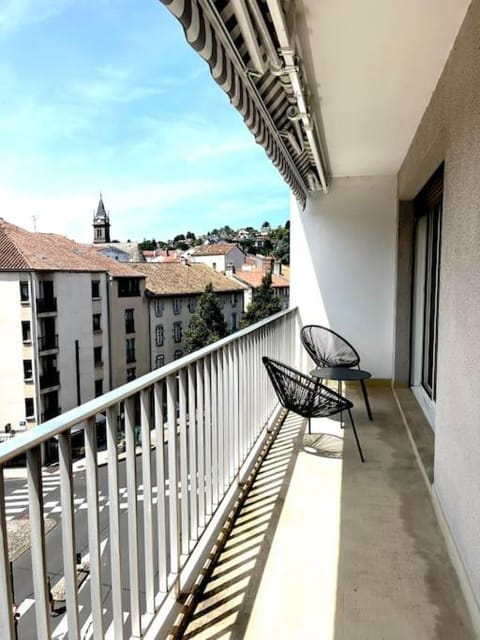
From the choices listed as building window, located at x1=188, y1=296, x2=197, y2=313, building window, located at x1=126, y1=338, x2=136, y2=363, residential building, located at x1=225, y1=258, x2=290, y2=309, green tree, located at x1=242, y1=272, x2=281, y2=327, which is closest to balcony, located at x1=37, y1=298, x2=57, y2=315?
building window, located at x1=126, y1=338, x2=136, y2=363

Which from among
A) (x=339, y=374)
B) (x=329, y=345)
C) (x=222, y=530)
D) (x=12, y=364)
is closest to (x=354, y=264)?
(x=329, y=345)

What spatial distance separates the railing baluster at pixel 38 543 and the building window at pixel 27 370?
72.5 feet

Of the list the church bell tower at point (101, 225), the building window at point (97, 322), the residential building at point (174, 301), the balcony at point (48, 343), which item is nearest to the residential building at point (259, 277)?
the residential building at point (174, 301)

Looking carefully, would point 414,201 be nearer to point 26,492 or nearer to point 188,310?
point 26,492

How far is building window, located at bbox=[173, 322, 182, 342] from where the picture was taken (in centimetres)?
2867

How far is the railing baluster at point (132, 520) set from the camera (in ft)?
4.11

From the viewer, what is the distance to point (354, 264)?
535 cm

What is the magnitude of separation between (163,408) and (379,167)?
423 cm

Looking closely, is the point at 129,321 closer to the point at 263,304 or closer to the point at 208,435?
the point at 263,304

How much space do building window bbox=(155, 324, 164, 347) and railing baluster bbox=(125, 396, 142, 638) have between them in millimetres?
26543

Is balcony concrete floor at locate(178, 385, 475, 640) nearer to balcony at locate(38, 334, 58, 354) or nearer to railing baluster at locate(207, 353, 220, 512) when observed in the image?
railing baluster at locate(207, 353, 220, 512)

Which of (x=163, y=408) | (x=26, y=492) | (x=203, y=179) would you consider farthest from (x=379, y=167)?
(x=203, y=179)

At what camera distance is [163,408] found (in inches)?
60.1

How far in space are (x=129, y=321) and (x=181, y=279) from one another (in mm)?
5039
